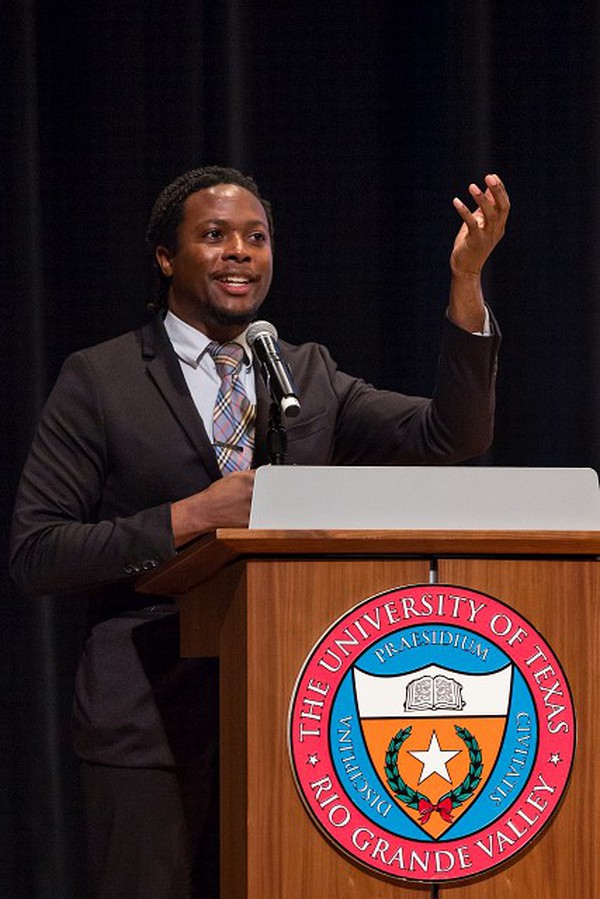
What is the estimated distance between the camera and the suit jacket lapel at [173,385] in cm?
214

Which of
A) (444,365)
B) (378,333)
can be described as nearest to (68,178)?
(378,333)

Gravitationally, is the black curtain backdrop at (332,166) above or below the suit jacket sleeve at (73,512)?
above

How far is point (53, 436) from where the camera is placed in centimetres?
217

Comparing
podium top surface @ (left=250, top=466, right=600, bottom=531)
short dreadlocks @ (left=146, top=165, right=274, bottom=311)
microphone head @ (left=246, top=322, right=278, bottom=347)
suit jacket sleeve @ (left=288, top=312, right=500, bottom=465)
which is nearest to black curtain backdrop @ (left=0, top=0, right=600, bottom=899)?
short dreadlocks @ (left=146, top=165, right=274, bottom=311)

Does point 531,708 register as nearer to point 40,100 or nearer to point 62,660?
point 62,660

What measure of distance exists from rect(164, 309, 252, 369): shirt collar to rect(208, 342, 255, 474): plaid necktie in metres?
0.06

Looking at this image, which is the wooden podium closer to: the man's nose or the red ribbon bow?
the red ribbon bow

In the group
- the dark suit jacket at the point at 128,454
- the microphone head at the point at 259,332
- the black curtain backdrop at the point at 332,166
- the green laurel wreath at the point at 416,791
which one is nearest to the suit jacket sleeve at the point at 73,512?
the dark suit jacket at the point at 128,454

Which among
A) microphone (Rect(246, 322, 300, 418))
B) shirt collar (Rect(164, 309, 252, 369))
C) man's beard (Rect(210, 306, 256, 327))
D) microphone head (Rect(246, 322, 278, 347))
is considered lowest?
microphone (Rect(246, 322, 300, 418))

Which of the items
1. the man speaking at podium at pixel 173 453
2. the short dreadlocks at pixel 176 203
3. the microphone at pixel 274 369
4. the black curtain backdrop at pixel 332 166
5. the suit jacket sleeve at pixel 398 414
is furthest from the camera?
the black curtain backdrop at pixel 332 166

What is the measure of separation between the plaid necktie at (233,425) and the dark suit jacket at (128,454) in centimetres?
2

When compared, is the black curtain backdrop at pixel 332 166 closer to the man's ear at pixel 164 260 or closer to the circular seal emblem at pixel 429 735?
the man's ear at pixel 164 260

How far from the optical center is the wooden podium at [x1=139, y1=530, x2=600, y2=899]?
1.47 metres

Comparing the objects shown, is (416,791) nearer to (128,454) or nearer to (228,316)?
(128,454)
